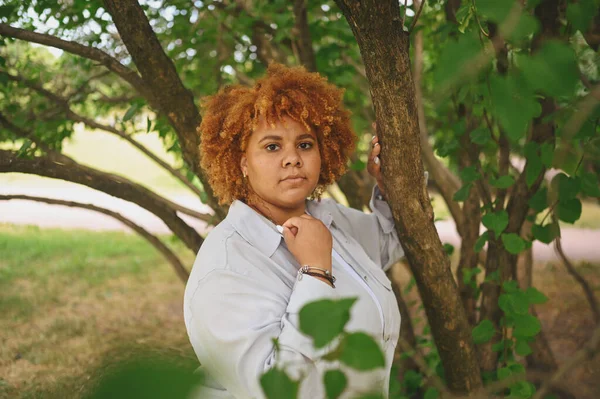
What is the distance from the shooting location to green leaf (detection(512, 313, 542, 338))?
266 cm

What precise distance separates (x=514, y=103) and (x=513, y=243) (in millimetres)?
1952

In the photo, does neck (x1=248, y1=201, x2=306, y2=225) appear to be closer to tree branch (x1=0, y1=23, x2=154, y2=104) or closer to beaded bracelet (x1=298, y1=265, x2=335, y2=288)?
beaded bracelet (x1=298, y1=265, x2=335, y2=288)

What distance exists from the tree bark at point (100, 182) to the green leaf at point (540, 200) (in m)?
1.55

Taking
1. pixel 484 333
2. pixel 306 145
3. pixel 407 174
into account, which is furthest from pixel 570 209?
pixel 306 145

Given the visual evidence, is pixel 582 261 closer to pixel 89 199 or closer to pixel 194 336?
pixel 194 336

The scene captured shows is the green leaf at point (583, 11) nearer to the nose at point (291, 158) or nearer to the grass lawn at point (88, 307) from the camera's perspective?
the nose at point (291, 158)

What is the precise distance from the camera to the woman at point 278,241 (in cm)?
169

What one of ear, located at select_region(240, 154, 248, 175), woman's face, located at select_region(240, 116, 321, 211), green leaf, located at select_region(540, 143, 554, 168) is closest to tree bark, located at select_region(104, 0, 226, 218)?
ear, located at select_region(240, 154, 248, 175)

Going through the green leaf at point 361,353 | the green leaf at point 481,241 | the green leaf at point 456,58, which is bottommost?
the green leaf at point 481,241

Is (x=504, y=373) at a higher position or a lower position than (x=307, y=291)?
lower

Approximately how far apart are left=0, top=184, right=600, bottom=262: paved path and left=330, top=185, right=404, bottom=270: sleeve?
19.7ft

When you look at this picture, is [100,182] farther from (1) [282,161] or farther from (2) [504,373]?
(2) [504,373]

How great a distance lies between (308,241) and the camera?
6.28ft

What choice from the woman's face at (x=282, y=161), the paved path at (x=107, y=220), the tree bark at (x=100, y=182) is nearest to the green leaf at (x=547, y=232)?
the woman's face at (x=282, y=161)
